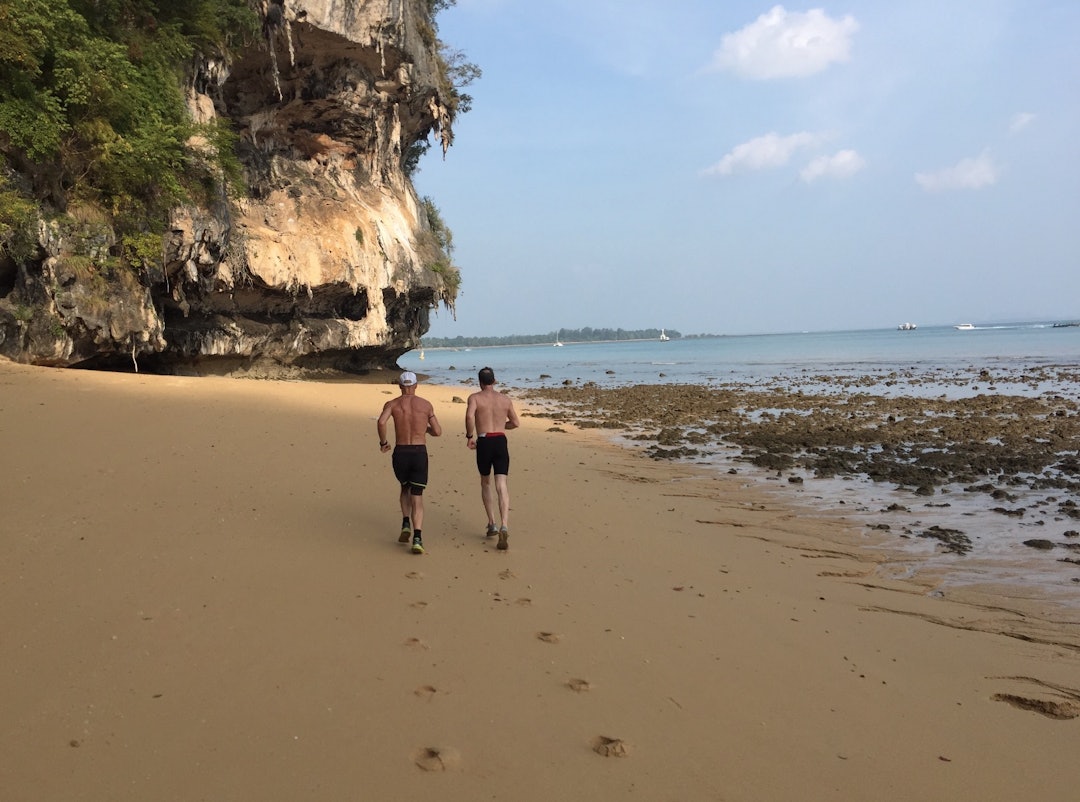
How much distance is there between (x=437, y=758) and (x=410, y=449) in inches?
134

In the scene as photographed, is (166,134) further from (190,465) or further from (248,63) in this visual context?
(190,465)

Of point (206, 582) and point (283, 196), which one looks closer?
point (206, 582)

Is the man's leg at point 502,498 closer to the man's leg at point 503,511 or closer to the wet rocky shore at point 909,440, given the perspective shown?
the man's leg at point 503,511

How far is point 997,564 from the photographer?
21.7 ft

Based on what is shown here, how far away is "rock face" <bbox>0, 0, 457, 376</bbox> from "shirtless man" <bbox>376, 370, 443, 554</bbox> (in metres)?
11.4

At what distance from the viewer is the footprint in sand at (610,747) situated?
3100mm

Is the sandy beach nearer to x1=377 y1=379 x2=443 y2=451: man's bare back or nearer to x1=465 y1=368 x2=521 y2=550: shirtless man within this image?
x1=465 y1=368 x2=521 y2=550: shirtless man

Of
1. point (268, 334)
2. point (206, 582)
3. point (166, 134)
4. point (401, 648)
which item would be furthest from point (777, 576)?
point (268, 334)

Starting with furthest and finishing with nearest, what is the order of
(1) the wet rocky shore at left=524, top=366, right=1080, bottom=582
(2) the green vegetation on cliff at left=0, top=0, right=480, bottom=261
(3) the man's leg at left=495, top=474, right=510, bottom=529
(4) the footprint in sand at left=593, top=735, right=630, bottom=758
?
(2) the green vegetation on cliff at left=0, top=0, right=480, bottom=261 < (1) the wet rocky shore at left=524, top=366, right=1080, bottom=582 < (3) the man's leg at left=495, top=474, right=510, bottom=529 < (4) the footprint in sand at left=593, top=735, right=630, bottom=758

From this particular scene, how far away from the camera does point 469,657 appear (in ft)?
13.0

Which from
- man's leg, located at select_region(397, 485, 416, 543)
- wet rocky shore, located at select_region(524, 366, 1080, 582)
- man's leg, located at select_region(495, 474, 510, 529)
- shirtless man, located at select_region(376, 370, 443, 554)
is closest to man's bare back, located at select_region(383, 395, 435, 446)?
shirtless man, located at select_region(376, 370, 443, 554)

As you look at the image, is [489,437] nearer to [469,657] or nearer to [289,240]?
[469,657]

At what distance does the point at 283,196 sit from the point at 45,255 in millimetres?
10857

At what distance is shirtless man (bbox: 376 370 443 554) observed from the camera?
6027mm
